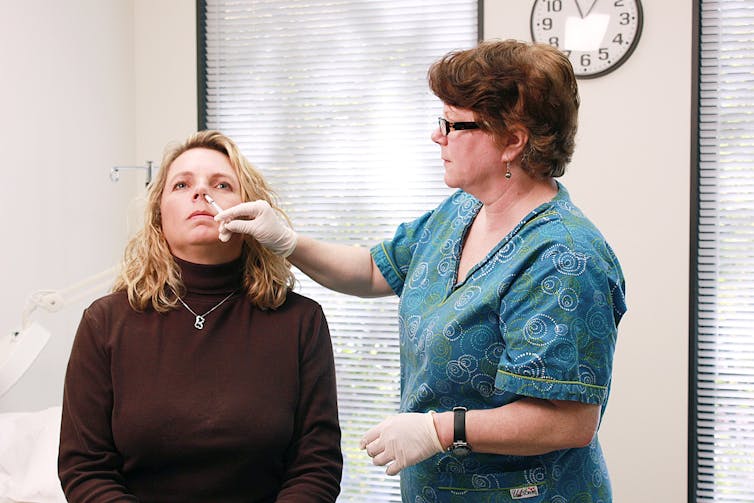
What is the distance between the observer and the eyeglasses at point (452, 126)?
1.42 metres

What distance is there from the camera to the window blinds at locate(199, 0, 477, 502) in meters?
2.88

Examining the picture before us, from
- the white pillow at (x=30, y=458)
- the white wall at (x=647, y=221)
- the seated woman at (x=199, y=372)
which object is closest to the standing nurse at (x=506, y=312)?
the seated woman at (x=199, y=372)

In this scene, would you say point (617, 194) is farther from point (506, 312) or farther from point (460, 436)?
point (460, 436)

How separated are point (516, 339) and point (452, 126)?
402 millimetres

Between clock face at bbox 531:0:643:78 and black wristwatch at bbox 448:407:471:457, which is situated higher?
clock face at bbox 531:0:643:78

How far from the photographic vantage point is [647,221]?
104 inches

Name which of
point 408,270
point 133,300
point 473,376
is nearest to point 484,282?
point 473,376

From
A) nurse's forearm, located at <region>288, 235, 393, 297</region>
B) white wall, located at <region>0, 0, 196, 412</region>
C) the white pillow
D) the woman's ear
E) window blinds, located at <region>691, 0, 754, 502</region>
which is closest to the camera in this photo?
the woman's ear

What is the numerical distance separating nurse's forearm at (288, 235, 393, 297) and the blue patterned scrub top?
0.58 ft

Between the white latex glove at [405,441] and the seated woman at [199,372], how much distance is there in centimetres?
18

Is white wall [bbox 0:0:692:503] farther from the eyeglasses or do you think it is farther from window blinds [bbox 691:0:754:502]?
the eyeglasses

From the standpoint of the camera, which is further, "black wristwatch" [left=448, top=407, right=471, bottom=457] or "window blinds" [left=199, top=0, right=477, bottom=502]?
"window blinds" [left=199, top=0, right=477, bottom=502]

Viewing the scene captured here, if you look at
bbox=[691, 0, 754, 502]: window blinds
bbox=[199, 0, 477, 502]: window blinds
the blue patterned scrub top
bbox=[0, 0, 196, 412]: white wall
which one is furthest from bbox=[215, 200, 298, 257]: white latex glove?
bbox=[691, 0, 754, 502]: window blinds

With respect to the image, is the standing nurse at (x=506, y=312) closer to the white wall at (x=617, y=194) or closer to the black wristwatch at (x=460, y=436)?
the black wristwatch at (x=460, y=436)
